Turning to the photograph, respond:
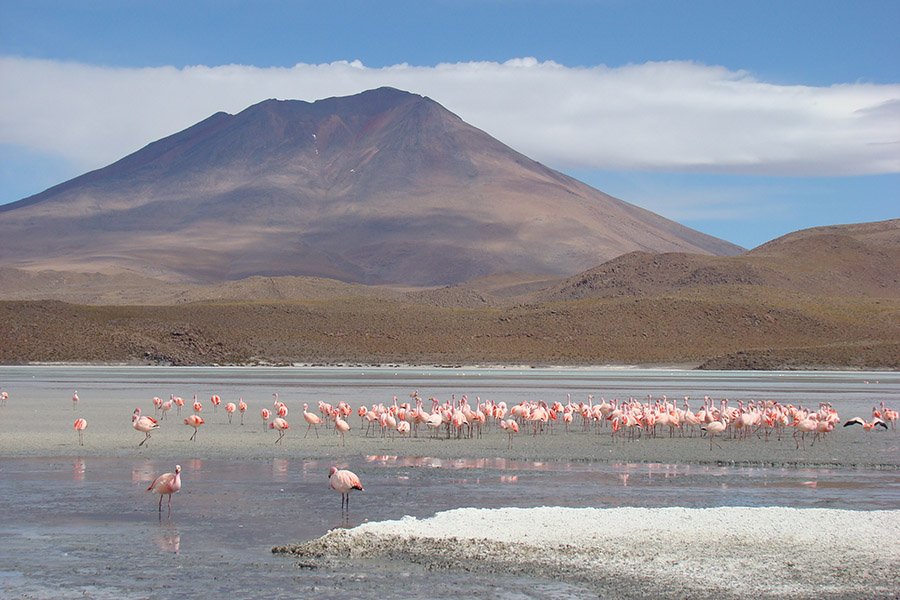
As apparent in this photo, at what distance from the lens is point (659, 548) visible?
14.0 meters

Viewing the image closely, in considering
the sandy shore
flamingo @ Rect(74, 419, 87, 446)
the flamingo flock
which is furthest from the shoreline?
the sandy shore

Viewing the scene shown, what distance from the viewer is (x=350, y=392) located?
43.1 metres

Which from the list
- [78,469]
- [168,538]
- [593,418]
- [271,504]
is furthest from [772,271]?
[168,538]

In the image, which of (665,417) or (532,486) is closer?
(532,486)

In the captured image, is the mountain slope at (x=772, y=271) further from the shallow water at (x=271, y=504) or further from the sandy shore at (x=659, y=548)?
the sandy shore at (x=659, y=548)

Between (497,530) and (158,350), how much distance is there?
205 ft

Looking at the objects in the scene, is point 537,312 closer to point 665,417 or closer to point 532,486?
point 665,417

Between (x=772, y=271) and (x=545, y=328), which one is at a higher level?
(x=772, y=271)

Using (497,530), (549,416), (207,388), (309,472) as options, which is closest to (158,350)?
(207,388)

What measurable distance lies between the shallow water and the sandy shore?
0.63 metres

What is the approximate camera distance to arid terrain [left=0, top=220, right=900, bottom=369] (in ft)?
248

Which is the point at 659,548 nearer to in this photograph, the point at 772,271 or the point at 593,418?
the point at 593,418

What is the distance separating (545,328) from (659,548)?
7920 cm

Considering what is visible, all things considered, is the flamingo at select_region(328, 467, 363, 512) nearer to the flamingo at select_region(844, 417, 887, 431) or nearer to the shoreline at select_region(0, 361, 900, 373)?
the flamingo at select_region(844, 417, 887, 431)
